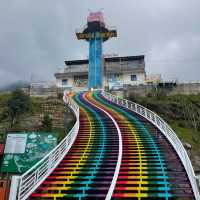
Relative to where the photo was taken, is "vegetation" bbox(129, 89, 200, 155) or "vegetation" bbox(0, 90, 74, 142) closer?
"vegetation" bbox(0, 90, 74, 142)

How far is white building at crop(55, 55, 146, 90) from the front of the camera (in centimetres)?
4684

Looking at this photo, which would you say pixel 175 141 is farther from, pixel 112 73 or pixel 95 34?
pixel 95 34

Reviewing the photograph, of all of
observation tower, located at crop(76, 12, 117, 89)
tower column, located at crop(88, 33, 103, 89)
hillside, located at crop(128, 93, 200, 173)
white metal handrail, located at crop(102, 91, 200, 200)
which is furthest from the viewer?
observation tower, located at crop(76, 12, 117, 89)

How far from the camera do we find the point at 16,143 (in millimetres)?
16922

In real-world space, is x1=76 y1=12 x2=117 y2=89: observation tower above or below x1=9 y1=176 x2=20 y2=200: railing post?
above

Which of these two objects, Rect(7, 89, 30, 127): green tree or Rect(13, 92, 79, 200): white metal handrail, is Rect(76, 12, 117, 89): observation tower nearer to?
Rect(7, 89, 30, 127): green tree

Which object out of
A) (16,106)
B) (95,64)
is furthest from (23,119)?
(95,64)

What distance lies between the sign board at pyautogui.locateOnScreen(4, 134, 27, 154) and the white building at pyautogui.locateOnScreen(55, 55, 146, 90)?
91.3 feet

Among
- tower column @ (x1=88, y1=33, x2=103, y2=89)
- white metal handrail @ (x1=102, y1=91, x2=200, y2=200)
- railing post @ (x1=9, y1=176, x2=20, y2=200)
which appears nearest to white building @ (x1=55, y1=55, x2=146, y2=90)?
tower column @ (x1=88, y1=33, x2=103, y2=89)

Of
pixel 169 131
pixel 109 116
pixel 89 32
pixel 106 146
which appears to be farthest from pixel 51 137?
pixel 89 32

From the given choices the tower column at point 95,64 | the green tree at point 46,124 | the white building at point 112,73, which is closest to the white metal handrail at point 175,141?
the green tree at point 46,124

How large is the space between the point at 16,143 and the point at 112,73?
3241 cm

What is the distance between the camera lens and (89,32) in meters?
49.2

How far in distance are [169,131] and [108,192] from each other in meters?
7.85
